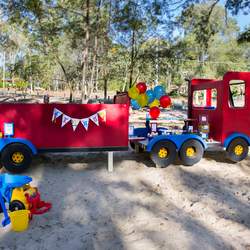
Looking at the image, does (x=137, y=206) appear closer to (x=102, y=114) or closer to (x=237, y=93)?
(x=102, y=114)

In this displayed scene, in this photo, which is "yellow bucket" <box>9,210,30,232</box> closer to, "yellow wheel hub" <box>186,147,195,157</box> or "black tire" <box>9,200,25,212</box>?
"black tire" <box>9,200,25,212</box>

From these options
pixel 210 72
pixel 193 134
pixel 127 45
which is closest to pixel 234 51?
pixel 210 72

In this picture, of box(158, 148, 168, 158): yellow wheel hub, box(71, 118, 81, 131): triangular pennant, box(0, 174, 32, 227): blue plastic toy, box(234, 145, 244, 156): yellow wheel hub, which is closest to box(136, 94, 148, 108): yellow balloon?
box(158, 148, 168, 158): yellow wheel hub

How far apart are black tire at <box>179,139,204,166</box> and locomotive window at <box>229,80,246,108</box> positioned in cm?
114

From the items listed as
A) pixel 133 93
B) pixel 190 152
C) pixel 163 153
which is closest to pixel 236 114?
pixel 190 152

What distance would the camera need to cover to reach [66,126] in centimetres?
631

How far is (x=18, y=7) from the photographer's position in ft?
45.5

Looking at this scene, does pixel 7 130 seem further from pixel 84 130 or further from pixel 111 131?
pixel 111 131

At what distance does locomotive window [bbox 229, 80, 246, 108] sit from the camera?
7164 mm

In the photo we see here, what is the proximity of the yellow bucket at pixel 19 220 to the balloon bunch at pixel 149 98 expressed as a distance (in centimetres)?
366

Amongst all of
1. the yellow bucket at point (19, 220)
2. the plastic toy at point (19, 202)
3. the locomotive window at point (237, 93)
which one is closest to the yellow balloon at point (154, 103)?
the locomotive window at point (237, 93)

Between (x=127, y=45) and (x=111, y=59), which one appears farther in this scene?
(x=111, y=59)

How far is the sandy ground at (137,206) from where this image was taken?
12.4ft

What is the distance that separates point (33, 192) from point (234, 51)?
200ft
